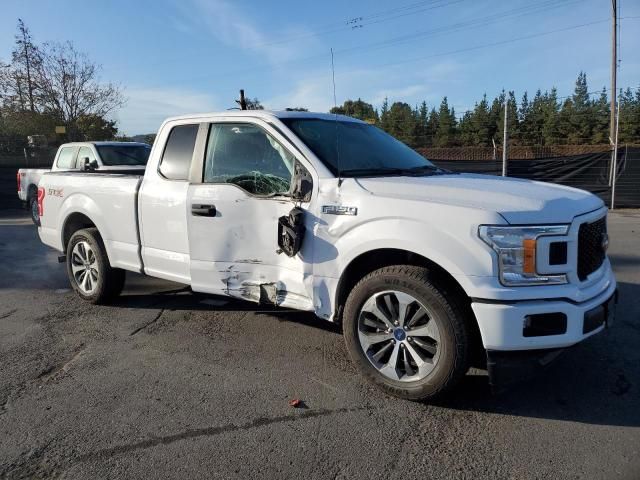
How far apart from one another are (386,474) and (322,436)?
1.60ft

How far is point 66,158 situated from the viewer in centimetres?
1261

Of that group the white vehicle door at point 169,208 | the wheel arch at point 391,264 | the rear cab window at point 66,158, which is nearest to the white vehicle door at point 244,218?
the white vehicle door at point 169,208

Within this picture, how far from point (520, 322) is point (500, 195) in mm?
793

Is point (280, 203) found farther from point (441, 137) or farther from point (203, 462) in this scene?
point (441, 137)

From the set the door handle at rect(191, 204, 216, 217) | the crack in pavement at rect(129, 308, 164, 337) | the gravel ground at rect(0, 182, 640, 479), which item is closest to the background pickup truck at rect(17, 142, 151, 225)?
the crack in pavement at rect(129, 308, 164, 337)

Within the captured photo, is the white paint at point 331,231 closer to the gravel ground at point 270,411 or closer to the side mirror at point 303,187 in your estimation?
the side mirror at point 303,187

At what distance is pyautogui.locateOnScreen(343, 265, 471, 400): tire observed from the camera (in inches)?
122

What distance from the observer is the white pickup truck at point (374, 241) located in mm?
2934

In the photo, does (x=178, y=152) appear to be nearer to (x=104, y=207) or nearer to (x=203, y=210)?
(x=203, y=210)

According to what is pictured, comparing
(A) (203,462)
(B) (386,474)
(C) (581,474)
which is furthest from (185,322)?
(C) (581,474)

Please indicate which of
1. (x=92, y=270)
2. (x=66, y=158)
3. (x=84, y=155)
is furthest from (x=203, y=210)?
(x=66, y=158)

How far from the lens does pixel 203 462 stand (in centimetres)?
272

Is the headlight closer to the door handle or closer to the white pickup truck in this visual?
the white pickup truck

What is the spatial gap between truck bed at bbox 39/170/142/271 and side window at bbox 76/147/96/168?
616cm
